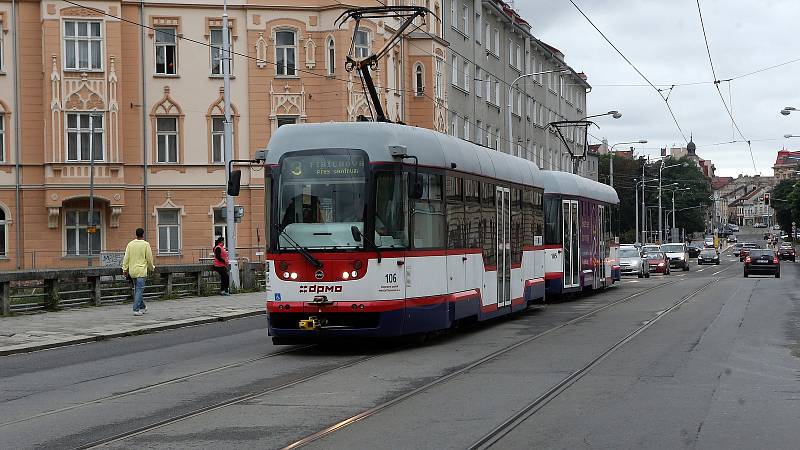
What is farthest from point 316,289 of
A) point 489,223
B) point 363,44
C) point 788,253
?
point 788,253

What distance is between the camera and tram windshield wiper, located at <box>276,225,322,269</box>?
15203 mm

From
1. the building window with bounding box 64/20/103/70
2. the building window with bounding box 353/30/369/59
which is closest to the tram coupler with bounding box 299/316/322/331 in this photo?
the building window with bounding box 64/20/103/70

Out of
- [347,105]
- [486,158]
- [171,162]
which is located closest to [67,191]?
[171,162]

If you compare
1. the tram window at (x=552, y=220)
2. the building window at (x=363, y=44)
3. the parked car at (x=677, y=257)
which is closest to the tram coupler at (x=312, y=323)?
the tram window at (x=552, y=220)

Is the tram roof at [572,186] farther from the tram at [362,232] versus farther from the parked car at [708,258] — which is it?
the parked car at [708,258]

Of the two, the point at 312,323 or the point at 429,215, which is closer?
the point at 312,323

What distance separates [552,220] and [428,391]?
55.0ft

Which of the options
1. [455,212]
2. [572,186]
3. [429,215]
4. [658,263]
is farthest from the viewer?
[658,263]

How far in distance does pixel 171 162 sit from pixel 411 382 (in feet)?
114

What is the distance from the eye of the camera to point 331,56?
1854 inches

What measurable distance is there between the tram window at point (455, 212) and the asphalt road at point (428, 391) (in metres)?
1.58

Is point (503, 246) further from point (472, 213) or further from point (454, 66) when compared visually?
point (454, 66)

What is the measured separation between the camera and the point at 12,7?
4350 centimetres

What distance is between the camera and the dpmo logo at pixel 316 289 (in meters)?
15.2
